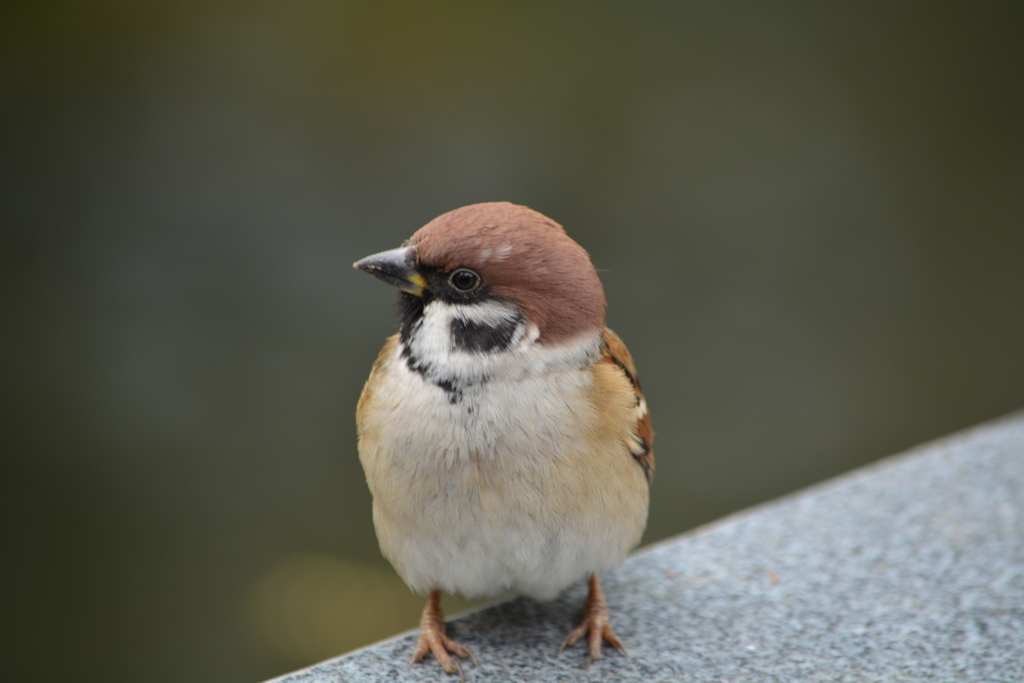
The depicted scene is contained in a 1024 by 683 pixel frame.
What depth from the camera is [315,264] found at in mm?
3961

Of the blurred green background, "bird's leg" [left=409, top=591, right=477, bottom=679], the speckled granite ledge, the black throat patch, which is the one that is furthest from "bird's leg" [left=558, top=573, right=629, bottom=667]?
the blurred green background

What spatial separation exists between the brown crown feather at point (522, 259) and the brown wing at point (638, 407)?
0.55 ft

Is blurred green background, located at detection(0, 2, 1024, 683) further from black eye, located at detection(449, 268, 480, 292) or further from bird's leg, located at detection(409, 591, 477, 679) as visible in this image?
black eye, located at detection(449, 268, 480, 292)

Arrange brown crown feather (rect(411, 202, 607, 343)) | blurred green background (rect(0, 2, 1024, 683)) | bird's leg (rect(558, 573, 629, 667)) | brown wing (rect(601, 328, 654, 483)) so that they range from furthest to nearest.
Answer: blurred green background (rect(0, 2, 1024, 683)) < bird's leg (rect(558, 573, 629, 667)) < brown wing (rect(601, 328, 654, 483)) < brown crown feather (rect(411, 202, 607, 343))

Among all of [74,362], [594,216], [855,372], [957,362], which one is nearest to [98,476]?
[74,362]

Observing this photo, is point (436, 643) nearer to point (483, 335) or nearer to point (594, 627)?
point (594, 627)

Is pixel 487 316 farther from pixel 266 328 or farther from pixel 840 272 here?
pixel 840 272

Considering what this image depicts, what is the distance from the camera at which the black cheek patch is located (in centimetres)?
159

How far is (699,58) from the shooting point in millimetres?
4875

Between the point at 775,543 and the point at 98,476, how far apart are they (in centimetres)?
283

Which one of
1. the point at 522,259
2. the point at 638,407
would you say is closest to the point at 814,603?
the point at 638,407

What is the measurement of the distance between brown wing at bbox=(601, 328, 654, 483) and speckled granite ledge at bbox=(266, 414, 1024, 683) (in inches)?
15.6

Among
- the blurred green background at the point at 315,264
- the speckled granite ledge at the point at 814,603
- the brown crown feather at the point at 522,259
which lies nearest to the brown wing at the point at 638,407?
the brown crown feather at the point at 522,259

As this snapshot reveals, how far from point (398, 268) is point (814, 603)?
1.33m
